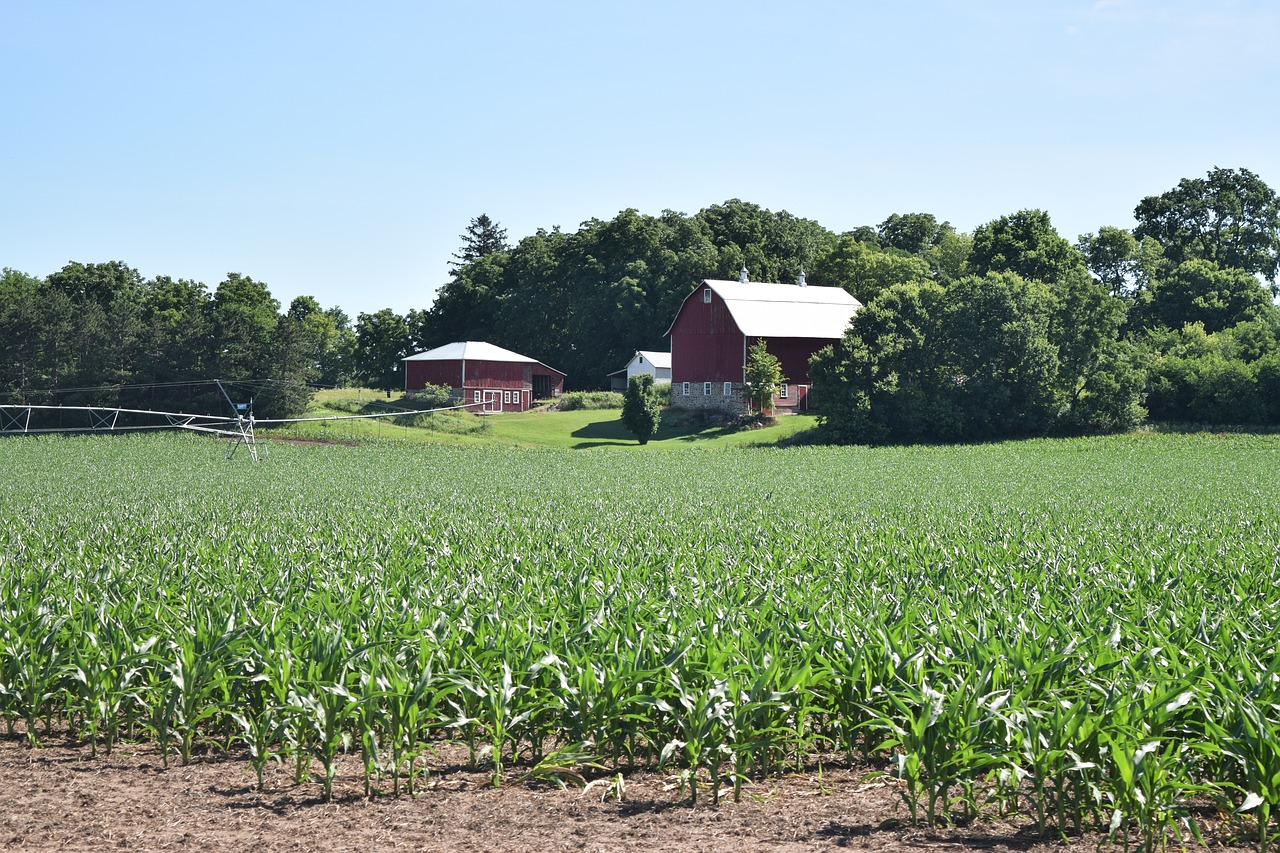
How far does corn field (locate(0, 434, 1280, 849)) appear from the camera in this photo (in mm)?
5988

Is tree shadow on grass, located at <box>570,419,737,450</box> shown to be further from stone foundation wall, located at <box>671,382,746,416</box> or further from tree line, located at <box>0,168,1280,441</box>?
tree line, located at <box>0,168,1280,441</box>

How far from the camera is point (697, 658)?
728 cm

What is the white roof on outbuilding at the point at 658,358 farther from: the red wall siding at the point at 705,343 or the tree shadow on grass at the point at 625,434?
the tree shadow on grass at the point at 625,434

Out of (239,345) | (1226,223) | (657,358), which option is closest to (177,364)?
(239,345)

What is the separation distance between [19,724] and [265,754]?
114 inches

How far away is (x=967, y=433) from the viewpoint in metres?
54.8

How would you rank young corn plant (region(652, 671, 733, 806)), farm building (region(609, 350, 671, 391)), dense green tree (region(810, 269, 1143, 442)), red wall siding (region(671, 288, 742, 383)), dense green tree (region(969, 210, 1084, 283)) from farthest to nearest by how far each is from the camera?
farm building (region(609, 350, 671, 391)) < red wall siding (region(671, 288, 742, 383)) < dense green tree (region(969, 210, 1084, 283)) < dense green tree (region(810, 269, 1143, 442)) < young corn plant (region(652, 671, 733, 806))

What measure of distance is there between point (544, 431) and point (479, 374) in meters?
16.0

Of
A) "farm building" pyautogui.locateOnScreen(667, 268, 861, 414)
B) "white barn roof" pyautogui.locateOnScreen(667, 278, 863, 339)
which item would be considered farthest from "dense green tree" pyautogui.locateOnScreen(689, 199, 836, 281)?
"farm building" pyautogui.locateOnScreen(667, 268, 861, 414)

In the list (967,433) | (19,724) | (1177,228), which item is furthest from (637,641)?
(1177,228)

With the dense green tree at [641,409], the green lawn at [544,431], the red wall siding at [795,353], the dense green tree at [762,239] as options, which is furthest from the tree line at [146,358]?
the dense green tree at [762,239]

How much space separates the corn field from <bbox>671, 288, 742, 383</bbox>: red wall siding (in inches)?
1931

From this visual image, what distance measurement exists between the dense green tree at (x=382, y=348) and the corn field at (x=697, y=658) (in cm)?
8121

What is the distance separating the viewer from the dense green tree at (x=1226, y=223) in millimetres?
86688
